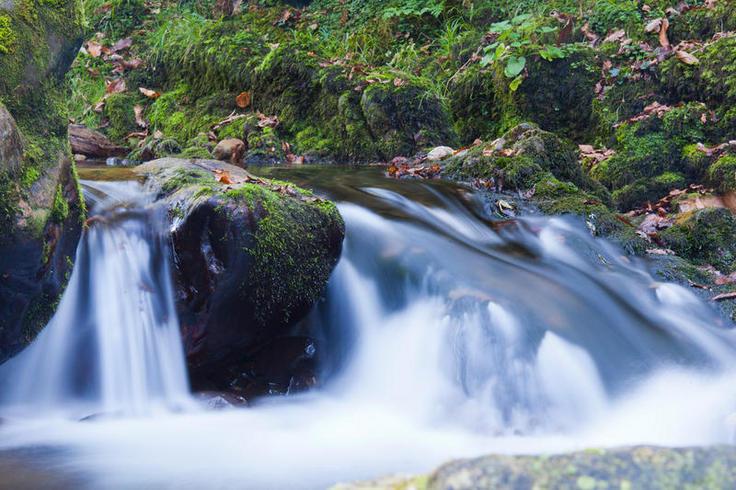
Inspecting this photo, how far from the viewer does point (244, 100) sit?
875 centimetres

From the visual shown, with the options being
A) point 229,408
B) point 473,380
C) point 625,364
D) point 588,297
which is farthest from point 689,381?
point 229,408

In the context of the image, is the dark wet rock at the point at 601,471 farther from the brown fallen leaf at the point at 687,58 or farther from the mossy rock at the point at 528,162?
the brown fallen leaf at the point at 687,58

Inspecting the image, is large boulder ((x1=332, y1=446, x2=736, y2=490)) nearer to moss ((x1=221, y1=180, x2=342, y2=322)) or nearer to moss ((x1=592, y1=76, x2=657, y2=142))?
moss ((x1=221, y1=180, x2=342, y2=322))

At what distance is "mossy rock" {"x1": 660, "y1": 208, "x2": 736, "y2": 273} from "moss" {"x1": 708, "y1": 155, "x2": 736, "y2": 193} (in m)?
0.86

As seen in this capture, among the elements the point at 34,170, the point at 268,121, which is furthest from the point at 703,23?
the point at 34,170

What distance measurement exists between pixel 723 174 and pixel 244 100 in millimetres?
5797

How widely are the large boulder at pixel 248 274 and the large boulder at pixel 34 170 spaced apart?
0.55 metres

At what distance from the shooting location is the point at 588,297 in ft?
12.3

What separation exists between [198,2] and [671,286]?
414 inches

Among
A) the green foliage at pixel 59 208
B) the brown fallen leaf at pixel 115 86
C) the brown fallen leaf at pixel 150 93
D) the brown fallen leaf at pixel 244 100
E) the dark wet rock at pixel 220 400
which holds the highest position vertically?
the brown fallen leaf at pixel 115 86

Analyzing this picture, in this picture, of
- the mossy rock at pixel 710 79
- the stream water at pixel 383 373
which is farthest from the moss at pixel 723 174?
the stream water at pixel 383 373

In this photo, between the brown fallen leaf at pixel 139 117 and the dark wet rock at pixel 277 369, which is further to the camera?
the brown fallen leaf at pixel 139 117

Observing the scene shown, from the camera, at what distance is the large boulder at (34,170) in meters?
2.67

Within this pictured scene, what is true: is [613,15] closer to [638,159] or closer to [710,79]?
[710,79]
